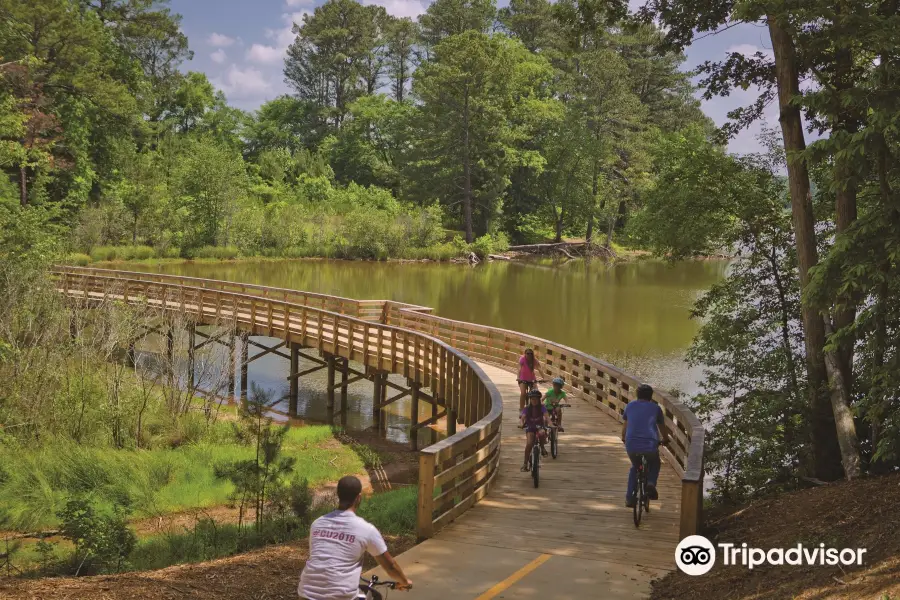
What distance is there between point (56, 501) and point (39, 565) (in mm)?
3540

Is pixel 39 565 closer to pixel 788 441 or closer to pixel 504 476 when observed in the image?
pixel 504 476

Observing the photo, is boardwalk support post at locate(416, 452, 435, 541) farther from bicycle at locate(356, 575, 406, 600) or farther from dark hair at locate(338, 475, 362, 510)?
dark hair at locate(338, 475, 362, 510)

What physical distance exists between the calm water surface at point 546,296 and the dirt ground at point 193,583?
14079mm

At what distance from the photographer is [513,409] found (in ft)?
51.4

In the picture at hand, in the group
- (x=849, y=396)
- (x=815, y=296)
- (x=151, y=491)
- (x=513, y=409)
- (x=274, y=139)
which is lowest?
(x=151, y=491)

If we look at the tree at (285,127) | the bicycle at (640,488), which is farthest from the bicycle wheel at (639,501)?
the tree at (285,127)

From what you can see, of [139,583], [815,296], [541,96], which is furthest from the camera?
[541,96]

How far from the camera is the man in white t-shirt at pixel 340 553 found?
15.1 ft

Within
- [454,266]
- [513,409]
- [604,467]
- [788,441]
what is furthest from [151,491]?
[454,266]

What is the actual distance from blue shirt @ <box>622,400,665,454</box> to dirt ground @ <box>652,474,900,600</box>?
3.40ft

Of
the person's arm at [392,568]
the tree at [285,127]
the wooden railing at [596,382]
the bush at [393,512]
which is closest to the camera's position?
the person's arm at [392,568]

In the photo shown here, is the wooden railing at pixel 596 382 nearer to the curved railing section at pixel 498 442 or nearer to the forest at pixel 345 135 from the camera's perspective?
the curved railing section at pixel 498 442

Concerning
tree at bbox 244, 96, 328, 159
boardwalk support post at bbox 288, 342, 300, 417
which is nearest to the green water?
boardwalk support post at bbox 288, 342, 300, 417

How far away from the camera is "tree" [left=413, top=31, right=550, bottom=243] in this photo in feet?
205
